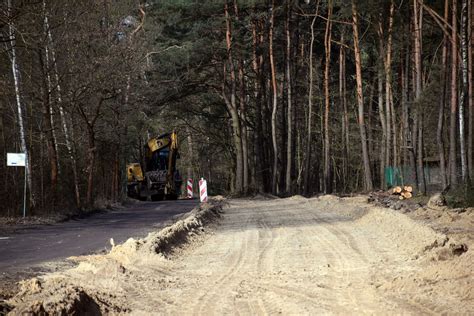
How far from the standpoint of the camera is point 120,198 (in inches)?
1750

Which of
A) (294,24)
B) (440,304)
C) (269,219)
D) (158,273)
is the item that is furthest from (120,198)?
(440,304)

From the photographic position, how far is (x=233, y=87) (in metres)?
44.0

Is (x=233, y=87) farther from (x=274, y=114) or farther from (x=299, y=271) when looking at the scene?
(x=299, y=271)

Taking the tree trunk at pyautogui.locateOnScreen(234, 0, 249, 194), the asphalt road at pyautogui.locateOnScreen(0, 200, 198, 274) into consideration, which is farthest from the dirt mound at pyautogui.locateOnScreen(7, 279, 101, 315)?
the tree trunk at pyautogui.locateOnScreen(234, 0, 249, 194)

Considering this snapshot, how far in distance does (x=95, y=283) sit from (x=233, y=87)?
116 feet

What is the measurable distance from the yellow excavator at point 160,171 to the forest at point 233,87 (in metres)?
1.76

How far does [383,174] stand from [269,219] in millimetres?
21725

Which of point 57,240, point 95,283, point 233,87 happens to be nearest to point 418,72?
point 233,87

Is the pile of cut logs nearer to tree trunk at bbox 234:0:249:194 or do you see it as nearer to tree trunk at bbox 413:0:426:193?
tree trunk at bbox 413:0:426:193

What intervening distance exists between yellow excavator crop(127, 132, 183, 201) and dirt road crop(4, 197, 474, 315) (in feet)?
103

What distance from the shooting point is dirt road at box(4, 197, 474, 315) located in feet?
25.7

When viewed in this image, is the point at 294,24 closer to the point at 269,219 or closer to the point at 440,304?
the point at 269,219

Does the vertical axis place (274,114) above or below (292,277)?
above

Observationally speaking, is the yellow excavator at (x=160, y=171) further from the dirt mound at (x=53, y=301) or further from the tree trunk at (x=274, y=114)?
the dirt mound at (x=53, y=301)
